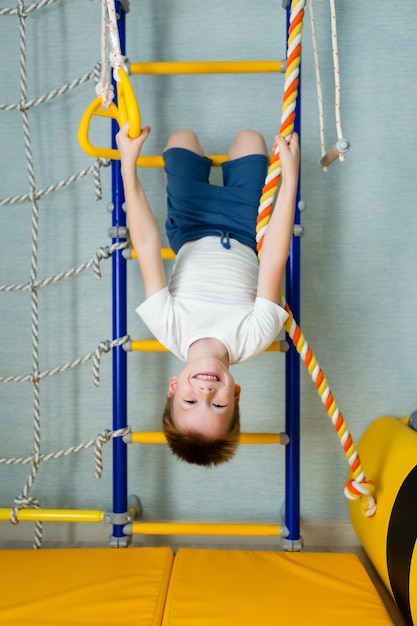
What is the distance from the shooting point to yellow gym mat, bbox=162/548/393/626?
1.41m

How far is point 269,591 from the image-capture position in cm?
154

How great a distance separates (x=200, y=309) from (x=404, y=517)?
0.75 m

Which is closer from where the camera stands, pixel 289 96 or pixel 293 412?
pixel 289 96

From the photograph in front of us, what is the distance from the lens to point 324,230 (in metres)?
2.05

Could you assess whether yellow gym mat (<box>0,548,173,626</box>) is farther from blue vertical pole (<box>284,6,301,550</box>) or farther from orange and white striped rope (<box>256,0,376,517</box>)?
orange and white striped rope (<box>256,0,376,517</box>)

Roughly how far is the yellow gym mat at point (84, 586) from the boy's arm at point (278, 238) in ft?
2.71

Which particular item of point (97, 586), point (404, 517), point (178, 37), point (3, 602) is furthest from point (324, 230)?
point (3, 602)

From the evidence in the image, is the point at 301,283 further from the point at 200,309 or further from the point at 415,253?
the point at 200,309

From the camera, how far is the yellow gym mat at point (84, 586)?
1422 mm

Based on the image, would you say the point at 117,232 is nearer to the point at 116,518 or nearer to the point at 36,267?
the point at 36,267

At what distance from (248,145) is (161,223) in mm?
457

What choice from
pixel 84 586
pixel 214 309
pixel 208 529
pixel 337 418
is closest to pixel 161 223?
pixel 214 309

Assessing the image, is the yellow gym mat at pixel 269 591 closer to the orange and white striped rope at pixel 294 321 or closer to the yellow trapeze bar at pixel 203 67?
Result: the orange and white striped rope at pixel 294 321

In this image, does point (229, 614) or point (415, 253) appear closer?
point (229, 614)
